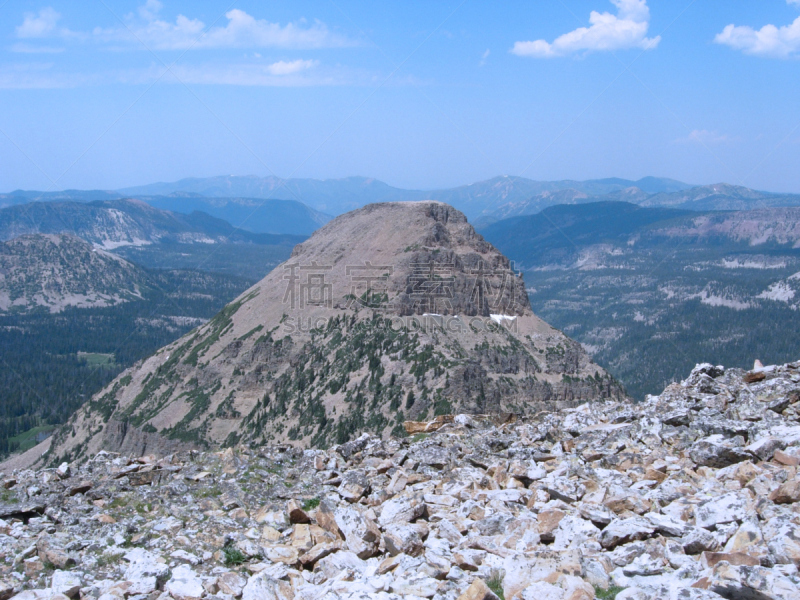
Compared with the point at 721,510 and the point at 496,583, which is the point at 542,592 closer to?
the point at 496,583

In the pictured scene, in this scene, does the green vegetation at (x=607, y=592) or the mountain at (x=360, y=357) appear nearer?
the green vegetation at (x=607, y=592)

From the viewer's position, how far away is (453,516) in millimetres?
16500

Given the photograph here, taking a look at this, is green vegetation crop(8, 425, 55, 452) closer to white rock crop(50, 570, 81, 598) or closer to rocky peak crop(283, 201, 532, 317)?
rocky peak crop(283, 201, 532, 317)

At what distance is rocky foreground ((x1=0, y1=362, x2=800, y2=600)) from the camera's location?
12.8 metres

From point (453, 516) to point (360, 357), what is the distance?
84.4 m

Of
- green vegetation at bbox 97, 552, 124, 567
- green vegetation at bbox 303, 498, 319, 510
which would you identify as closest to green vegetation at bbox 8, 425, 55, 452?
green vegetation at bbox 303, 498, 319, 510

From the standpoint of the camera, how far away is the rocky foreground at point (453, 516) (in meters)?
12.8

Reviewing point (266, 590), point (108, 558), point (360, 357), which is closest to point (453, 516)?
point (266, 590)

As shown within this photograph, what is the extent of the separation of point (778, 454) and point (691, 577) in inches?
269

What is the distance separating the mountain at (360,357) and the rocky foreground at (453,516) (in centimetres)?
5808

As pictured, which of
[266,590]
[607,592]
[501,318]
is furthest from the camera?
[501,318]

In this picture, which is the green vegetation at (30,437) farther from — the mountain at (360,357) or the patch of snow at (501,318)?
the patch of snow at (501,318)

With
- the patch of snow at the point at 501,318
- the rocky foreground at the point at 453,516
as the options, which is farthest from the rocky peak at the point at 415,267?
the rocky foreground at the point at 453,516

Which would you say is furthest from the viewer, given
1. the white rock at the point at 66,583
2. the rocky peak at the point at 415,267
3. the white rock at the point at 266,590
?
the rocky peak at the point at 415,267
